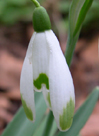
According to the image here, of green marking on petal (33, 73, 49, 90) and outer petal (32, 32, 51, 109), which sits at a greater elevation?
outer petal (32, 32, 51, 109)

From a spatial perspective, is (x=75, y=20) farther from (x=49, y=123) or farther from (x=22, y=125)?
(x=22, y=125)

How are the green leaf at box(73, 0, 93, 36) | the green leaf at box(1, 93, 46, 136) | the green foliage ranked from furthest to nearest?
the green foliage → the green leaf at box(1, 93, 46, 136) → the green leaf at box(73, 0, 93, 36)

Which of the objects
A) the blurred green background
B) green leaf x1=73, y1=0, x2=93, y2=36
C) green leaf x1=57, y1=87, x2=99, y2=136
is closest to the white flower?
green leaf x1=73, y1=0, x2=93, y2=36

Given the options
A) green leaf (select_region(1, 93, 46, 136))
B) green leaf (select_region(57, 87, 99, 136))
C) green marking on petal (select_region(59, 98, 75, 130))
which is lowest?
green leaf (select_region(1, 93, 46, 136))

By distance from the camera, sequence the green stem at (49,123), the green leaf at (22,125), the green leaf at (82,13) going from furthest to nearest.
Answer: the green leaf at (22,125)
the green stem at (49,123)
the green leaf at (82,13)

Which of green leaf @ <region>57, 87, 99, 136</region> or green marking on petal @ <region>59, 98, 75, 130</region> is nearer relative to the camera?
green marking on petal @ <region>59, 98, 75, 130</region>

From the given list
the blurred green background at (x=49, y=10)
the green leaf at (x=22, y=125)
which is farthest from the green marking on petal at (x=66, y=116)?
the blurred green background at (x=49, y=10)

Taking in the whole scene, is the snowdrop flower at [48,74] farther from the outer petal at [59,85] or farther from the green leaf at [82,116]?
the green leaf at [82,116]

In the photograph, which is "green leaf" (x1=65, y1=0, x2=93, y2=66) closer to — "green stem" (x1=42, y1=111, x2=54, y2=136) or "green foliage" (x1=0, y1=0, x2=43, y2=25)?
"green stem" (x1=42, y1=111, x2=54, y2=136)

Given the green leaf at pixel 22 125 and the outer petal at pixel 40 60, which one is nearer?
the outer petal at pixel 40 60
